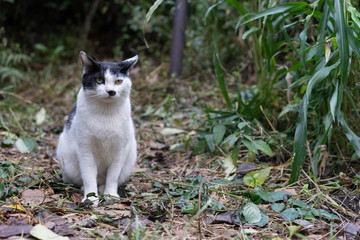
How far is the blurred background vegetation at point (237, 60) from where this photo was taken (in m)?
2.25

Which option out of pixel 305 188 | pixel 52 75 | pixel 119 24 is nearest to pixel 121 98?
pixel 305 188

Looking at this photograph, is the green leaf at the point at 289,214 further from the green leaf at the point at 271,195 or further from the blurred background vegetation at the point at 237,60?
the blurred background vegetation at the point at 237,60

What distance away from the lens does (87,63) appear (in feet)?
7.18

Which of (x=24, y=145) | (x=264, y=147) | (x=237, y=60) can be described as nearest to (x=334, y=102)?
(x=264, y=147)

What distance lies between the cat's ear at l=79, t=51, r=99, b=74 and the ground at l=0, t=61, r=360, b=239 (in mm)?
731

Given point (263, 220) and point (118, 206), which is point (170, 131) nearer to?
point (118, 206)

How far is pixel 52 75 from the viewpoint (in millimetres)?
5422

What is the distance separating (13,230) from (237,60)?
13.0ft

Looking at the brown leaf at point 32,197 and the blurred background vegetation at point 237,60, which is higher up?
the blurred background vegetation at point 237,60

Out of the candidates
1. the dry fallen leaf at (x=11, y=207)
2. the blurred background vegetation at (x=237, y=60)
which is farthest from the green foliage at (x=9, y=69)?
the dry fallen leaf at (x=11, y=207)

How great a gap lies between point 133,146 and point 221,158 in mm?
718

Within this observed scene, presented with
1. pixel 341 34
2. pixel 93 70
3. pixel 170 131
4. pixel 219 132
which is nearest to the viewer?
pixel 341 34

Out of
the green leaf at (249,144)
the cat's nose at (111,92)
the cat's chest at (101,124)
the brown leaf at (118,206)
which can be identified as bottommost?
the brown leaf at (118,206)

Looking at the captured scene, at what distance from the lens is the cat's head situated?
84.7 inches
